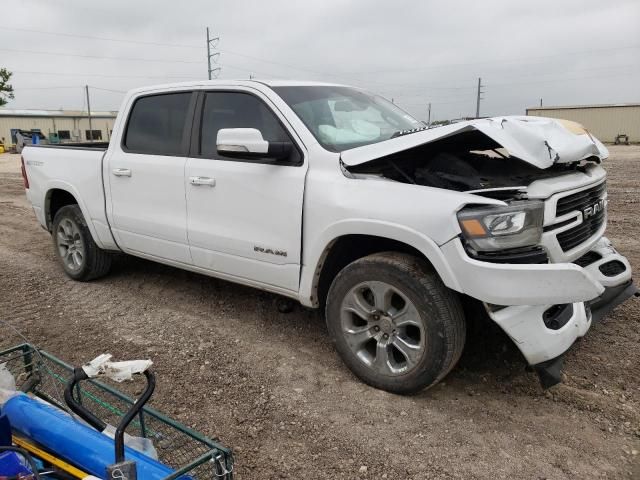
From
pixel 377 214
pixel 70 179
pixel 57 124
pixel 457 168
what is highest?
pixel 457 168

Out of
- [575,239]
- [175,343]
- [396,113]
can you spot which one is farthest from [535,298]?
[175,343]

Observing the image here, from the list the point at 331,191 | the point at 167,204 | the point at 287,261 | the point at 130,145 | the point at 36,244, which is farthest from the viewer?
the point at 36,244

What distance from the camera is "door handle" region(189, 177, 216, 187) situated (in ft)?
12.7

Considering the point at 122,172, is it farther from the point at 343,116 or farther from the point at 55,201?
the point at 343,116

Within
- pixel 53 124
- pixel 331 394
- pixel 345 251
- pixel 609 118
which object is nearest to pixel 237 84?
pixel 345 251

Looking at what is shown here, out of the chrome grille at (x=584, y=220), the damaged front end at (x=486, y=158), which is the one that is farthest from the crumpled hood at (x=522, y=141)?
the chrome grille at (x=584, y=220)

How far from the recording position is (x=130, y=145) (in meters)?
4.64

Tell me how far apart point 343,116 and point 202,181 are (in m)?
1.14

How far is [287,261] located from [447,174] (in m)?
1.16

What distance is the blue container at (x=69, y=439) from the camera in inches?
78.3

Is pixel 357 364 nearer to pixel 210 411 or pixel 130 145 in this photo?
pixel 210 411

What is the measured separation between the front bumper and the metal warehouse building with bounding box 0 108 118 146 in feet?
179

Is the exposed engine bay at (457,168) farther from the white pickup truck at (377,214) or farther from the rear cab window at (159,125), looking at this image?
the rear cab window at (159,125)

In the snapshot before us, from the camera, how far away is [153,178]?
4309mm
